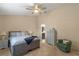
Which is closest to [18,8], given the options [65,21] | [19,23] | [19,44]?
[19,23]

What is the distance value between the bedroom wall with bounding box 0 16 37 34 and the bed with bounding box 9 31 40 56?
65 mm

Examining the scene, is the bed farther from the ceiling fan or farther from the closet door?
the ceiling fan

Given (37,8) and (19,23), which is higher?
(37,8)

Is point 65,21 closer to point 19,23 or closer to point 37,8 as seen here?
point 37,8

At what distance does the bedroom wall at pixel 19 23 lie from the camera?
174 centimetres

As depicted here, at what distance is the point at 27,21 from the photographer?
1.76 m

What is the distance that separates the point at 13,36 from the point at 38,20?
1.26 ft

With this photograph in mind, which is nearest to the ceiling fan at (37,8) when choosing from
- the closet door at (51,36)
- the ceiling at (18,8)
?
the ceiling at (18,8)

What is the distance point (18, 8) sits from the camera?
1.73m

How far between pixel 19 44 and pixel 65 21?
0.67 meters

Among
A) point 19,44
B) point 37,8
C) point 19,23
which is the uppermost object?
point 37,8

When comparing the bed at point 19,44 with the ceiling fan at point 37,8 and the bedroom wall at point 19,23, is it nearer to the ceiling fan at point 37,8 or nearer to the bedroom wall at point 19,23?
the bedroom wall at point 19,23

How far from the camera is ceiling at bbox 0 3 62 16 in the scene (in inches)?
67.0

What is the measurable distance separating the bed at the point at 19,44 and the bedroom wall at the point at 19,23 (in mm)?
65
